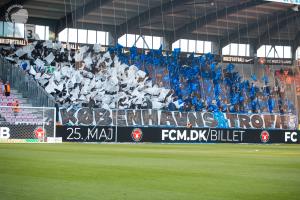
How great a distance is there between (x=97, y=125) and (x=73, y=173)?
24000 mm

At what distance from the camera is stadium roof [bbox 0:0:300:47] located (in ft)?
144

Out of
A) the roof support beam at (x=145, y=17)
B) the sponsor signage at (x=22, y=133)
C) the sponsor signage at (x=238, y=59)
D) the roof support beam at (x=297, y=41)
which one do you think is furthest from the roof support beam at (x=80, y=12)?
the roof support beam at (x=297, y=41)

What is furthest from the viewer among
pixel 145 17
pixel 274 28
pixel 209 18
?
pixel 274 28

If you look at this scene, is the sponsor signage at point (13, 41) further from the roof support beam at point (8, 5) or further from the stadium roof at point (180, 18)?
the stadium roof at point (180, 18)

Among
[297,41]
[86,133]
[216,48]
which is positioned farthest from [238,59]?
[86,133]

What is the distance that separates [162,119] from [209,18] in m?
Result: 13.6

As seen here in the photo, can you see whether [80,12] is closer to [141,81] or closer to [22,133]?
[141,81]

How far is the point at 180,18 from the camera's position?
48.8 metres

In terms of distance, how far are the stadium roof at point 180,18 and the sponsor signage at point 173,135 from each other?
10.2 m

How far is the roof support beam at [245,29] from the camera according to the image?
5169cm

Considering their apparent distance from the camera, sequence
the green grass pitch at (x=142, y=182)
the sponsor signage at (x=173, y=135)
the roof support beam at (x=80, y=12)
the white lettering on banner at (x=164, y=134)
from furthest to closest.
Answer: the roof support beam at (x=80, y=12), the white lettering on banner at (x=164, y=134), the sponsor signage at (x=173, y=135), the green grass pitch at (x=142, y=182)

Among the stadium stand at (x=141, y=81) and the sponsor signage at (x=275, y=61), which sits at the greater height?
the sponsor signage at (x=275, y=61)

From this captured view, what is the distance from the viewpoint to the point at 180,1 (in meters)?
46.8

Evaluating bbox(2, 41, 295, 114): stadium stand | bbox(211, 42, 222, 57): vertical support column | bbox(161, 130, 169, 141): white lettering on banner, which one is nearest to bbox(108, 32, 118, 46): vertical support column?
bbox(2, 41, 295, 114): stadium stand
